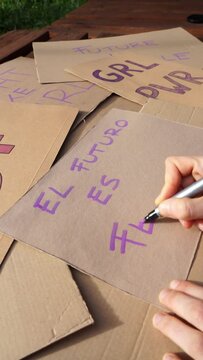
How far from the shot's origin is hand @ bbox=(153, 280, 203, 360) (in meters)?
0.39

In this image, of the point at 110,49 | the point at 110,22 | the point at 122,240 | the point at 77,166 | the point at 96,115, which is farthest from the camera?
the point at 110,22

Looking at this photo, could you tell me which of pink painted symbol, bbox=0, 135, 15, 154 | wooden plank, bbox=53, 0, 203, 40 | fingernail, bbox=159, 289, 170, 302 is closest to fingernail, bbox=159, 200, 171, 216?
fingernail, bbox=159, 289, 170, 302

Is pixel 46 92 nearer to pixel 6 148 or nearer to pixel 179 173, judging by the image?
pixel 6 148

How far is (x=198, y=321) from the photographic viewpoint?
0.41 metres

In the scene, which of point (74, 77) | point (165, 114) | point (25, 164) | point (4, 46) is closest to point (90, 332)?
point (25, 164)

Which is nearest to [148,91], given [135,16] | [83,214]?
[83,214]

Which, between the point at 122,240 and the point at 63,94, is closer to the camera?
the point at 122,240

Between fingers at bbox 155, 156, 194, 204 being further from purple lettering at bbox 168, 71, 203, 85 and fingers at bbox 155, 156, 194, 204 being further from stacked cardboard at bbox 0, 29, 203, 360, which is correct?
purple lettering at bbox 168, 71, 203, 85

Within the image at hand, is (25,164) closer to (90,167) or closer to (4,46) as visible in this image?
(90,167)

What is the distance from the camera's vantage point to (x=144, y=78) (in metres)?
0.88

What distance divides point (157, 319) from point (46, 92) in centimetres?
57

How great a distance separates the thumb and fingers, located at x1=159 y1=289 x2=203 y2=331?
114mm

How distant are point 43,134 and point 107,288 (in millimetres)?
336

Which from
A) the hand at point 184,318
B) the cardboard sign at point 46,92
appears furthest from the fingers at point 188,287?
the cardboard sign at point 46,92
